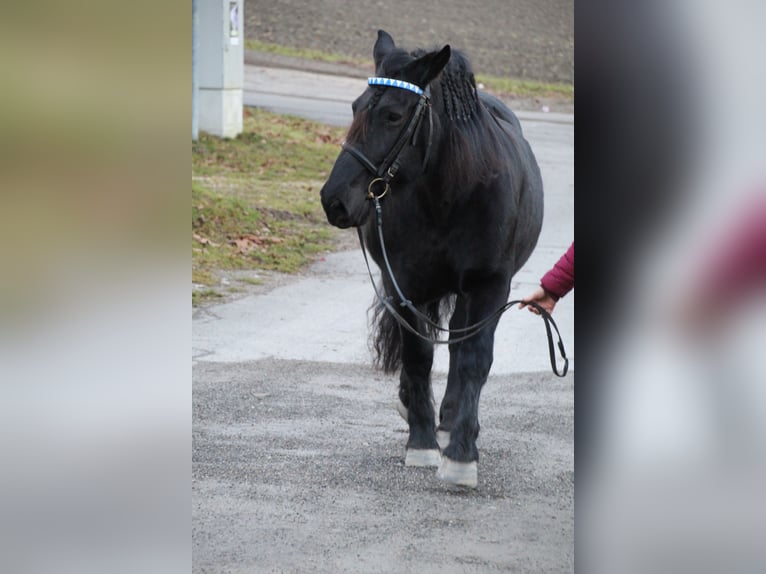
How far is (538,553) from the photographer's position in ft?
10.2

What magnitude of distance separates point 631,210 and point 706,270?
5.3 inches

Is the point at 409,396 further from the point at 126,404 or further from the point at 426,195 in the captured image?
the point at 126,404

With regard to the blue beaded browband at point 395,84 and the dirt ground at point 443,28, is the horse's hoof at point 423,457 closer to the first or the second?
the blue beaded browband at point 395,84

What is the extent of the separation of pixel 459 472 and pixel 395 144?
1.07m

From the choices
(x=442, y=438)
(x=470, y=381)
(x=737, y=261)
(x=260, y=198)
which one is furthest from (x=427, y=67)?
(x=260, y=198)

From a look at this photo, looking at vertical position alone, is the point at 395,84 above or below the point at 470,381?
above

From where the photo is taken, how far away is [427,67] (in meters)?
3.58

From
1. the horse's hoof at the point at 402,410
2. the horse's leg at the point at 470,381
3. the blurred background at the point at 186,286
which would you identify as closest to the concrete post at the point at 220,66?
the horse's hoof at the point at 402,410

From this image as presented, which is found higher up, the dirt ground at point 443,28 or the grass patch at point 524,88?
the dirt ground at point 443,28

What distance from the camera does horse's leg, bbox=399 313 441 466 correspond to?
407 cm

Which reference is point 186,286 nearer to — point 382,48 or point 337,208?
point 337,208

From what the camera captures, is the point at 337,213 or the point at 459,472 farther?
the point at 459,472

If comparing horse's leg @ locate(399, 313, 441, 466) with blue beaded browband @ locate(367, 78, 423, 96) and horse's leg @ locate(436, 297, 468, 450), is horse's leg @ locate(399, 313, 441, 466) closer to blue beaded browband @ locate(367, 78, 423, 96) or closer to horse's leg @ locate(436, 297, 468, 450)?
horse's leg @ locate(436, 297, 468, 450)

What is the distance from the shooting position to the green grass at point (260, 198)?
313 inches
